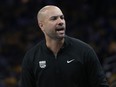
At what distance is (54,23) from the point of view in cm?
436

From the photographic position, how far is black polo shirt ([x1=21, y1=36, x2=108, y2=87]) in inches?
171

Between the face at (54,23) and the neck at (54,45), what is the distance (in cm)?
6

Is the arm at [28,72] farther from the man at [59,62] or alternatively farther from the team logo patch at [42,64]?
the team logo patch at [42,64]

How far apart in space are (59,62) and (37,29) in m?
5.16

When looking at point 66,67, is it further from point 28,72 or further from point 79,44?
point 28,72

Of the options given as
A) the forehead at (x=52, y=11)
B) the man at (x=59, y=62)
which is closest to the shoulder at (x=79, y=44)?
the man at (x=59, y=62)

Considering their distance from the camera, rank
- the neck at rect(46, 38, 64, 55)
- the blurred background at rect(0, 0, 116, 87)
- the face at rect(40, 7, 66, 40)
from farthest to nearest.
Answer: the blurred background at rect(0, 0, 116, 87), the neck at rect(46, 38, 64, 55), the face at rect(40, 7, 66, 40)

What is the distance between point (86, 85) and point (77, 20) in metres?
4.95

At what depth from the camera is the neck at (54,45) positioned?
447 cm

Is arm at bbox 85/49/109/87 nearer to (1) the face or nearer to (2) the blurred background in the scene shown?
(1) the face

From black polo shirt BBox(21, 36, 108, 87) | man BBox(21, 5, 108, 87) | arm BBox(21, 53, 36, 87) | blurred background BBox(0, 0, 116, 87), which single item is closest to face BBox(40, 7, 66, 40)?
man BBox(21, 5, 108, 87)

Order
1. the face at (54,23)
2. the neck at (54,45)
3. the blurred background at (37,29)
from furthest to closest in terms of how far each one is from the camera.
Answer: the blurred background at (37,29) < the neck at (54,45) < the face at (54,23)

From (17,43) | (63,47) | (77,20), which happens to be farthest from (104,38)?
(63,47)

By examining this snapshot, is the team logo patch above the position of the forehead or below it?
below
